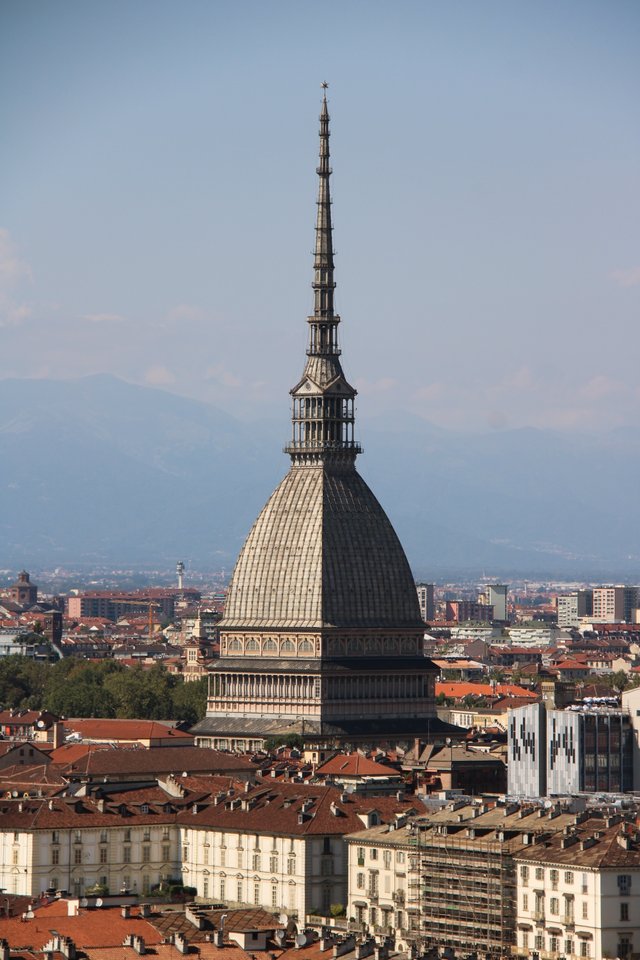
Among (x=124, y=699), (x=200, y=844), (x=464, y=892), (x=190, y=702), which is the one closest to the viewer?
(x=464, y=892)

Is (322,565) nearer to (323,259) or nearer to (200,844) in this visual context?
(323,259)

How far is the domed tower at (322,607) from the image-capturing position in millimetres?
157500

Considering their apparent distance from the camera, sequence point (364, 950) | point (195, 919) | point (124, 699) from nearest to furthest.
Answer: point (364, 950) → point (195, 919) → point (124, 699)

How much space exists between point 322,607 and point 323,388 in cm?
1161

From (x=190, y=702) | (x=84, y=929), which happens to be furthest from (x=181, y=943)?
(x=190, y=702)

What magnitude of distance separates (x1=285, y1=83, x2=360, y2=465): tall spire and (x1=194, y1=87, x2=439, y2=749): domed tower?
0.05m

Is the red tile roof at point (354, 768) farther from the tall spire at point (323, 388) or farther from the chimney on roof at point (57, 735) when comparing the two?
the tall spire at point (323, 388)

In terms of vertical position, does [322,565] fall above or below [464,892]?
above

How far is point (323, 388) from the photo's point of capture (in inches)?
6462

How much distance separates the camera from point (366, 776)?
122 m

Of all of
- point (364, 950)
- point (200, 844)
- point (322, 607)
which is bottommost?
point (364, 950)

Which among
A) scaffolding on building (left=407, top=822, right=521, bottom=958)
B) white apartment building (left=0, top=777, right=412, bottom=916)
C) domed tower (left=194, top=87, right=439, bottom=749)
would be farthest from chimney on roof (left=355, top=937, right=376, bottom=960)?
domed tower (left=194, top=87, right=439, bottom=749)

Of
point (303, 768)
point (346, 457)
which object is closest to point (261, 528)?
point (346, 457)

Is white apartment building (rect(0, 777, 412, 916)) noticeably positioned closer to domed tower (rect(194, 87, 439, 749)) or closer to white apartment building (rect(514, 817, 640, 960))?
white apartment building (rect(514, 817, 640, 960))
